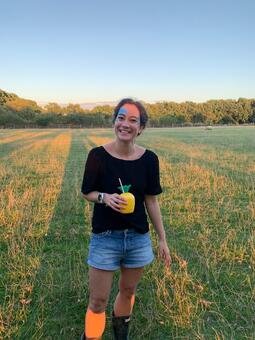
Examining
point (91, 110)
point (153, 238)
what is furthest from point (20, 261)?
point (91, 110)

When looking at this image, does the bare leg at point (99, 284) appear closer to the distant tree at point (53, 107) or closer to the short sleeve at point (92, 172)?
the short sleeve at point (92, 172)

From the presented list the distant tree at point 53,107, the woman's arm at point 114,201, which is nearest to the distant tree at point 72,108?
the distant tree at point 53,107

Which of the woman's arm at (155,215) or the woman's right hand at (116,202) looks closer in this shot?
the woman's right hand at (116,202)

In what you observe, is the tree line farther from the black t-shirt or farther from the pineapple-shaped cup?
the pineapple-shaped cup

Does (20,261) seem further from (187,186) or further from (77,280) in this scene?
(187,186)

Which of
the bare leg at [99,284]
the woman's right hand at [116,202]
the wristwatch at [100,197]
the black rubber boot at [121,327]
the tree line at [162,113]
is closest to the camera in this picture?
the woman's right hand at [116,202]

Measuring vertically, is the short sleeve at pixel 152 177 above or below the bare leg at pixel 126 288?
above

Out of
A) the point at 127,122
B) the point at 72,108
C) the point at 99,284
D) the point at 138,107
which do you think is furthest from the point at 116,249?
Result: the point at 72,108

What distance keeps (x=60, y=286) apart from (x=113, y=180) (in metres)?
2.20

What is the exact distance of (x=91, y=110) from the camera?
5605 inches

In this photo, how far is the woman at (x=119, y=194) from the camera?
302 centimetres

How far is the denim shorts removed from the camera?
3045 millimetres

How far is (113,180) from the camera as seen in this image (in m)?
3.02

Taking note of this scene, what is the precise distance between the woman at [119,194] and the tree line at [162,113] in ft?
366
